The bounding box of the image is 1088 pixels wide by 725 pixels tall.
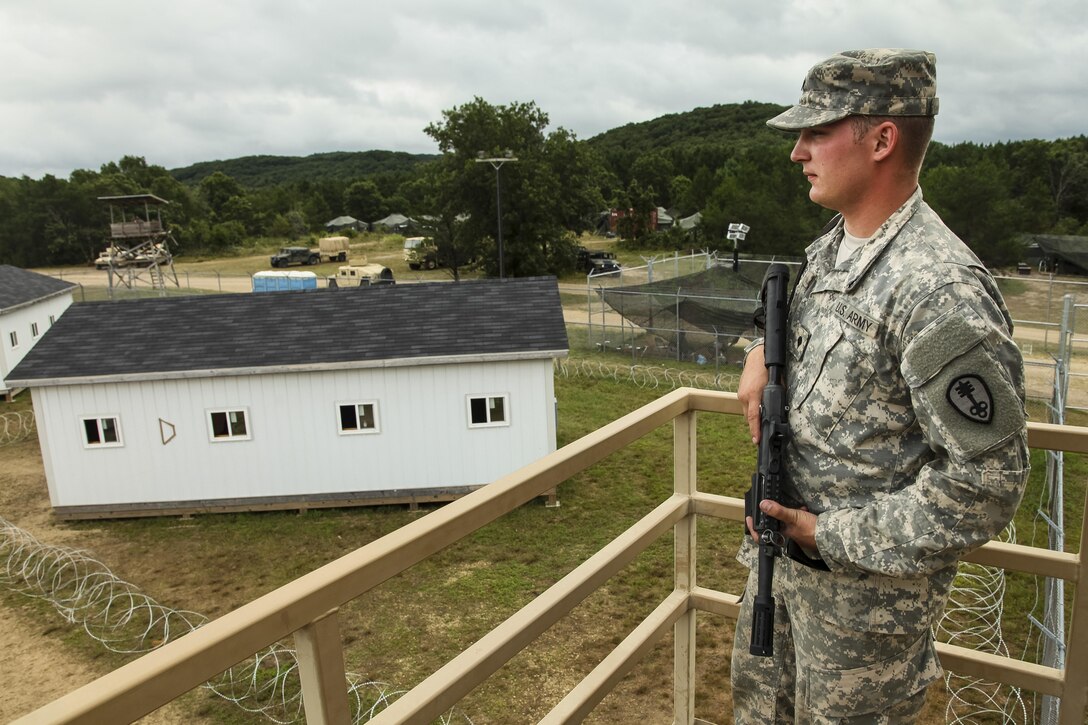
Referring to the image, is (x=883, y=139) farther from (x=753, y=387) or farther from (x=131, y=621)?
(x=131, y=621)

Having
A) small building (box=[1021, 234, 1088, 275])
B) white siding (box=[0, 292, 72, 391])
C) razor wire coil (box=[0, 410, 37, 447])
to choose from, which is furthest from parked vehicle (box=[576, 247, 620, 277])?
razor wire coil (box=[0, 410, 37, 447])

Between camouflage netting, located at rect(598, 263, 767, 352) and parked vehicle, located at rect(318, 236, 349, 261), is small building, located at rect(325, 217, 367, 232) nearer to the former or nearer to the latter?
parked vehicle, located at rect(318, 236, 349, 261)

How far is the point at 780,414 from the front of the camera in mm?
2148

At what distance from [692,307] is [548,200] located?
20012 mm

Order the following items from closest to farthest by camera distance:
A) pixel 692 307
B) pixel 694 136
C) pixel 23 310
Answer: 1. pixel 692 307
2. pixel 23 310
3. pixel 694 136

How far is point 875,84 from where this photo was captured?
6.20ft

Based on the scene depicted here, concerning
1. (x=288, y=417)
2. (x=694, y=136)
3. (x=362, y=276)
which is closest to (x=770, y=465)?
(x=288, y=417)

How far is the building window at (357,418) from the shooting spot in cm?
1380

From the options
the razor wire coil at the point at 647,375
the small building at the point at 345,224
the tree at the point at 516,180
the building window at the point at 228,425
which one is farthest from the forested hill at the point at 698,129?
the building window at the point at 228,425

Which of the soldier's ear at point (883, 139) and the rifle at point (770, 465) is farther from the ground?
the soldier's ear at point (883, 139)

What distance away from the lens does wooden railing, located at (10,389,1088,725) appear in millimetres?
1159

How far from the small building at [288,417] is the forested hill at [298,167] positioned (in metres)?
127

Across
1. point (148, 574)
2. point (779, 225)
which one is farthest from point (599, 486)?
point (779, 225)

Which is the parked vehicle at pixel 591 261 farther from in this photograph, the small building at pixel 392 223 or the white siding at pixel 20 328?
the small building at pixel 392 223
